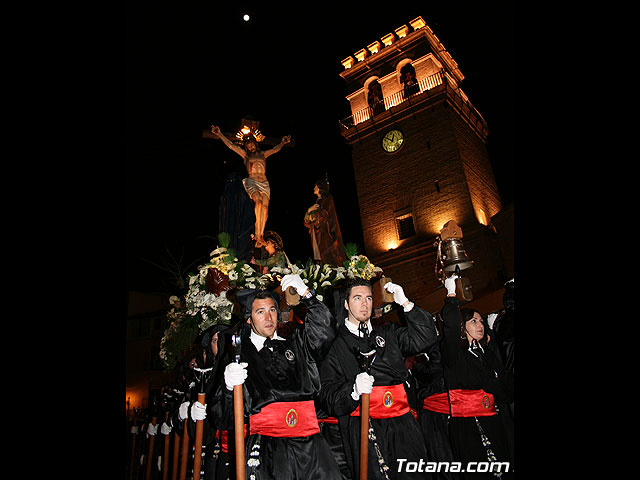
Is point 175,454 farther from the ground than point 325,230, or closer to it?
closer to it

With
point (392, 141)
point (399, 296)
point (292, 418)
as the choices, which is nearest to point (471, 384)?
point (399, 296)

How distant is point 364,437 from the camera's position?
3922mm

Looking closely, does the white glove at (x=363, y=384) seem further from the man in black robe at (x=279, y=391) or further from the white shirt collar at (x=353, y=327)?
the white shirt collar at (x=353, y=327)

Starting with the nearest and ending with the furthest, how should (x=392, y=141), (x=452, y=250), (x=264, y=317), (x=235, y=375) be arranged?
(x=235, y=375), (x=264, y=317), (x=452, y=250), (x=392, y=141)

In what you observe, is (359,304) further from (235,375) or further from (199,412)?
(199,412)

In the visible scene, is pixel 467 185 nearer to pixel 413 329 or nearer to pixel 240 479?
pixel 413 329

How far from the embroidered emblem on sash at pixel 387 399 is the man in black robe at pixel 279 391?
78cm

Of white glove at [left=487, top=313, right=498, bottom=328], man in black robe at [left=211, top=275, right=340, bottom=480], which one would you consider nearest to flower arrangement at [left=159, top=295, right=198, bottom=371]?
man in black robe at [left=211, top=275, right=340, bottom=480]

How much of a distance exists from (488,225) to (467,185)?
2394 mm

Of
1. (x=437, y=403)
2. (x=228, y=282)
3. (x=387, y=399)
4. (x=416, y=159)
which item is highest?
(x=416, y=159)

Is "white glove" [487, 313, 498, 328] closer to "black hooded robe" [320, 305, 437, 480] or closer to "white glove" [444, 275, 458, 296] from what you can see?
"white glove" [444, 275, 458, 296]

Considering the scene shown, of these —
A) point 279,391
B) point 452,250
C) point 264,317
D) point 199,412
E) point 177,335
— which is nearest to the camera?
point 279,391

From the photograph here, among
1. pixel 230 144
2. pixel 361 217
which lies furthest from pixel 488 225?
pixel 230 144

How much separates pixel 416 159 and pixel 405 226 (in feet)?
12.6
